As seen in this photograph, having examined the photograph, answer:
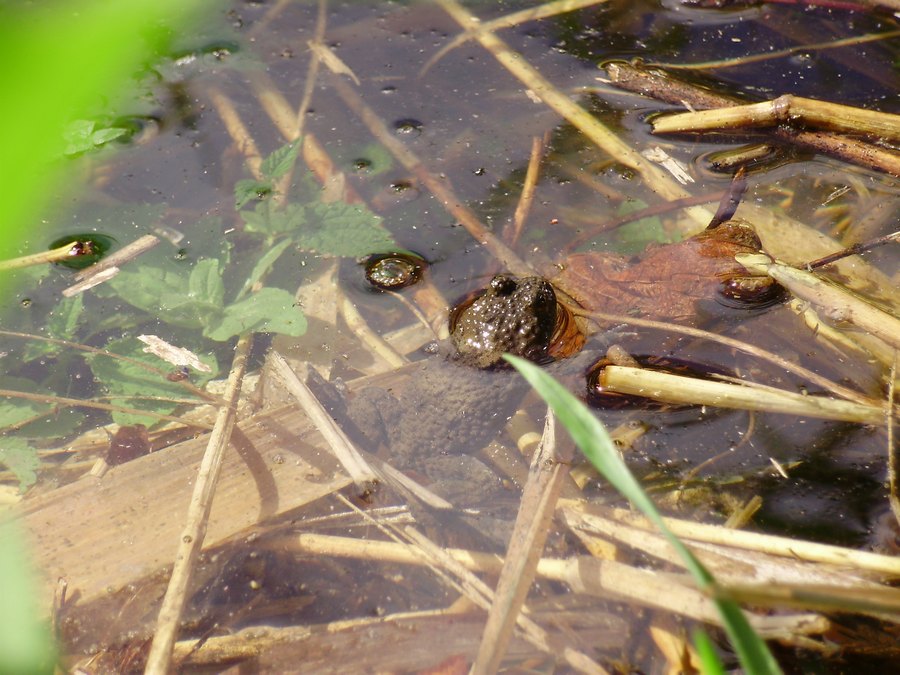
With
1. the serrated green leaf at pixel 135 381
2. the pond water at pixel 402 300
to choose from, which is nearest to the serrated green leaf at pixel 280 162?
the pond water at pixel 402 300

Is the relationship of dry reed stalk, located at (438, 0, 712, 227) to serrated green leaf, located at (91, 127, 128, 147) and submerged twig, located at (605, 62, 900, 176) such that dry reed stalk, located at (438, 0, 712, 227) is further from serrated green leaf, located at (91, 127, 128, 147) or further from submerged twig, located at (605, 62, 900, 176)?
serrated green leaf, located at (91, 127, 128, 147)

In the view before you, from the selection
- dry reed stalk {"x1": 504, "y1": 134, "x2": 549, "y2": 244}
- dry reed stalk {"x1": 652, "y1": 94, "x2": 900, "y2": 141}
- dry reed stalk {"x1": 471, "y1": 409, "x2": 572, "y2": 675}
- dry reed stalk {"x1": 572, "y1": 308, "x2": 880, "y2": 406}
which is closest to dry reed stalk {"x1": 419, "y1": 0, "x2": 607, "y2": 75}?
dry reed stalk {"x1": 504, "y1": 134, "x2": 549, "y2": 244}

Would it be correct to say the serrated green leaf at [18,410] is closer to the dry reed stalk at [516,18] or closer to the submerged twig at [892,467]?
the dry reed stalk at [516,18]

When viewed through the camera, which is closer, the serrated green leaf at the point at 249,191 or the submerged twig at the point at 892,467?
the submerged twig at the point at 892,467

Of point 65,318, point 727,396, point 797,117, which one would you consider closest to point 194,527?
point 65,318

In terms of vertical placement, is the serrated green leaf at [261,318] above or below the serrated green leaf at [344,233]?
below

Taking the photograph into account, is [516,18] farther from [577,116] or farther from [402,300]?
[402,300]
